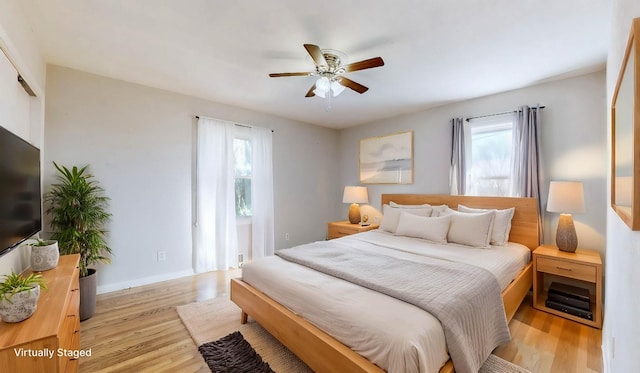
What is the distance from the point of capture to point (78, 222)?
252cm

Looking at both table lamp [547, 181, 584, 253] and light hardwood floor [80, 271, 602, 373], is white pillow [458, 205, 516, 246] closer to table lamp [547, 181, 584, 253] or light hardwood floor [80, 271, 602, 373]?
table lamp [547, 181, 584, 253]

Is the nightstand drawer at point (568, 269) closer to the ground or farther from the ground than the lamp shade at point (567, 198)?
closer to the ground

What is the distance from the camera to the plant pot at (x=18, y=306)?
113 centimetres

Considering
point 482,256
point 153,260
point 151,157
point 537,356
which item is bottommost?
point 537,356

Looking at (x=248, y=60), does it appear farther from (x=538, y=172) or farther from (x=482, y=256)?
(x=538, y=172)

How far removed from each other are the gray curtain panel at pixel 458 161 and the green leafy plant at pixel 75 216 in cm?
428

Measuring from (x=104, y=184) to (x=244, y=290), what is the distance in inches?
84.7

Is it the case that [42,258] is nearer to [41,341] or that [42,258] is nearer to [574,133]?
[41,341]

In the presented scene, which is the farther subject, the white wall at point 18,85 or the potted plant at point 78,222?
the potted plant at point 78,222

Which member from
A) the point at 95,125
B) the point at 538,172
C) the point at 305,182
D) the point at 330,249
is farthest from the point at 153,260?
the point at 538,172

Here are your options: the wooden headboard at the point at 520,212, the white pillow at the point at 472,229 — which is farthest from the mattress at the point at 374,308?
the wooden headboard at the point at 520,212

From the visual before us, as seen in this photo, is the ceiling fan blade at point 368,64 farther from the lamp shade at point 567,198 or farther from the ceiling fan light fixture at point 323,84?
the lamp shade at point 567,198

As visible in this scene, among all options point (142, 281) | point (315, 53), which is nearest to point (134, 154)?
point (142, 281)

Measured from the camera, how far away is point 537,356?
190 cm
